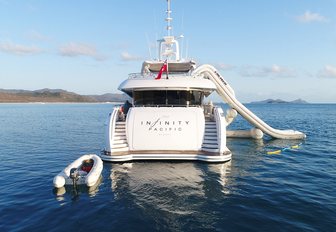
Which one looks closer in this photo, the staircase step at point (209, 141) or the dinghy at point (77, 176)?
the dinghy at point (77, 176)

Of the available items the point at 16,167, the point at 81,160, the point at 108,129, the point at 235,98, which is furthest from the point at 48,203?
the point at 235,98

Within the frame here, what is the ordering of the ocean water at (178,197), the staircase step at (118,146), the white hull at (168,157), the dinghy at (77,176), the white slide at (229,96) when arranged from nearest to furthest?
Result: the ocean water at (178,197)
the dinghy at (77,176)
the white hull at (168,157)
the staircase step at (118,146)
the white slide at (229,96)

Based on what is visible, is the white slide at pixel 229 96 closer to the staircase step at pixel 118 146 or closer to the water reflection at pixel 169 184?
the staircase step at pixel 118 146

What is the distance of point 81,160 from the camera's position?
1573cm

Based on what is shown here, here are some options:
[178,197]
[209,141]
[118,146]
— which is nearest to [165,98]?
[209,141]

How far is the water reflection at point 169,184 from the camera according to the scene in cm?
1124

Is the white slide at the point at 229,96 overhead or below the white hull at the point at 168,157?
overhead

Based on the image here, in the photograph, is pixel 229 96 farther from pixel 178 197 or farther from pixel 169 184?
pixel 178 197

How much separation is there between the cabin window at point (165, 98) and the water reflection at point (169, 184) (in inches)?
200

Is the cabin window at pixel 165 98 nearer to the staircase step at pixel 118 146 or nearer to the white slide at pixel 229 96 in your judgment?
the staircase step at pixel 118 146

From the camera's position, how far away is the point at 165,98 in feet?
67.3

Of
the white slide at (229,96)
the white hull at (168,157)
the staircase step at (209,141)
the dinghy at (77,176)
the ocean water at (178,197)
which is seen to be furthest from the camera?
the white slide at (229,96)

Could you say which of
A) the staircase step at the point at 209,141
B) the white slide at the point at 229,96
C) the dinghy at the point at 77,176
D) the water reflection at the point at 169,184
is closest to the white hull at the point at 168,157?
the water reflection at the point at 169,184

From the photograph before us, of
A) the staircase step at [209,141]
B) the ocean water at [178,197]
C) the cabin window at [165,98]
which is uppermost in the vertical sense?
the cabin window at [165,98]
